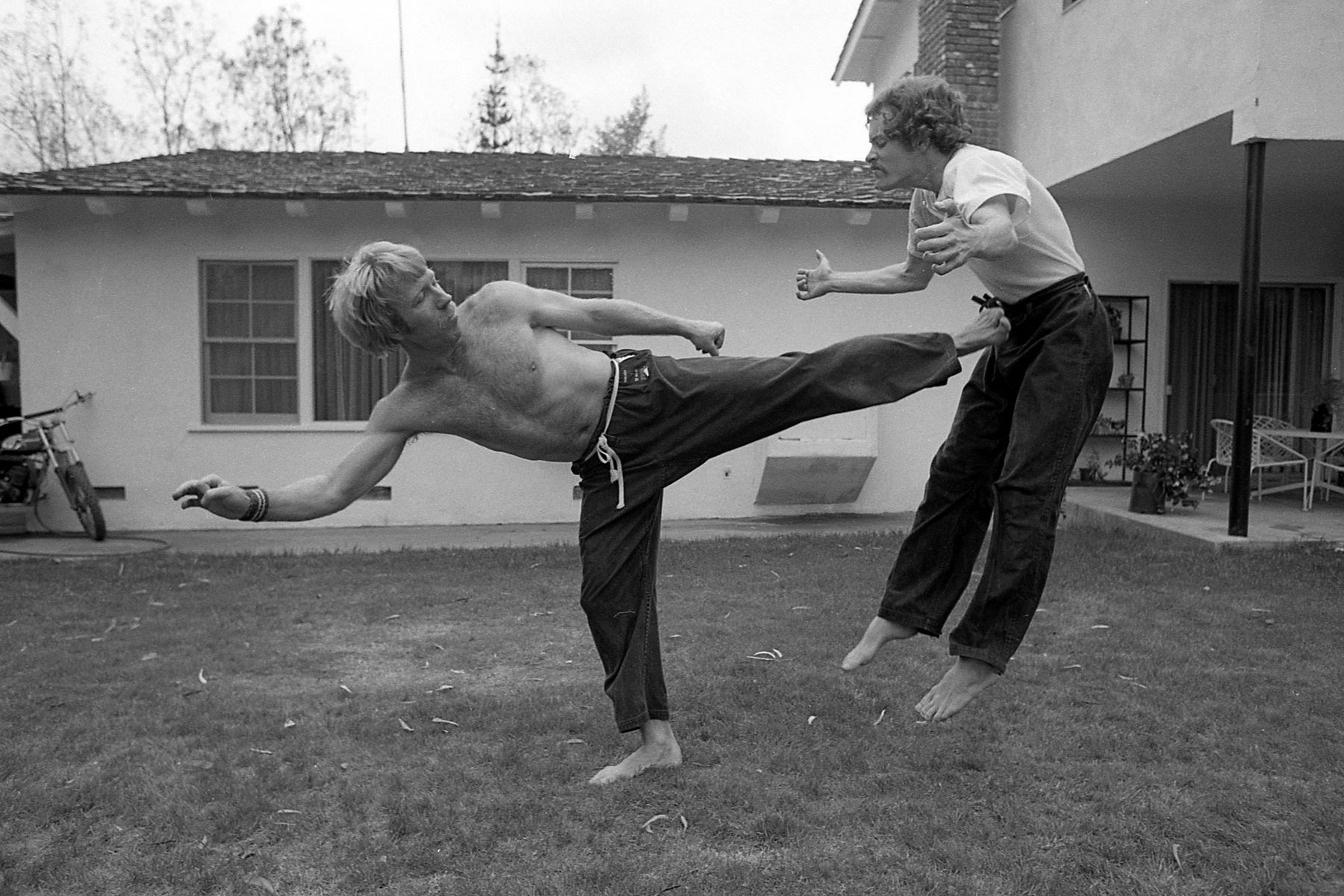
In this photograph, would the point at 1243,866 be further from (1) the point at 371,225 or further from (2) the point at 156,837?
Result: (1) the point at 371,225

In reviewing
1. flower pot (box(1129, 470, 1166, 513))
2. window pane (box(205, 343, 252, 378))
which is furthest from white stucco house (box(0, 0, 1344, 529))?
flower pot (box(1129, 470, 1166, 513))

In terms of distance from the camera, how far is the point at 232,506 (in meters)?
3.40

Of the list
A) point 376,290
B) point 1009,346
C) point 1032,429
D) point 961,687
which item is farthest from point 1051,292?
point 376,290

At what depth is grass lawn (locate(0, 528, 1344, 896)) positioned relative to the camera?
3.59 meters

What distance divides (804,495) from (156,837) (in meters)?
8.37

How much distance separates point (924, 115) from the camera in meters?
3.47

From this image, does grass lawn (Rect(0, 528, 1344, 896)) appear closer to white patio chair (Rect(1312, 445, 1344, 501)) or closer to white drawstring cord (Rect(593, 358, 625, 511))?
white drawstring cord (Rect(593, 358, 625, 511))

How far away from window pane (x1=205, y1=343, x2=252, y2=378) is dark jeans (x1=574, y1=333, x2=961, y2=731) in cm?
820

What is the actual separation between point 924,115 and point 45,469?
9.53 m

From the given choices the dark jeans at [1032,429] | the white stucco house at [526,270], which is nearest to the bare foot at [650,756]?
the dark jeans at [1032,429]

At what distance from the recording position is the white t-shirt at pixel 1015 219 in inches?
126

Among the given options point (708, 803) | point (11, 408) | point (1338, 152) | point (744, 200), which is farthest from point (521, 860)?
point (11, 408)

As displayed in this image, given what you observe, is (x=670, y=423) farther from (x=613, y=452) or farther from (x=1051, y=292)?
(x=1051, y=292)

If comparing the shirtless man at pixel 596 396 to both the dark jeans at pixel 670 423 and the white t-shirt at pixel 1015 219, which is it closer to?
the dark jeans at pixel 670 423
